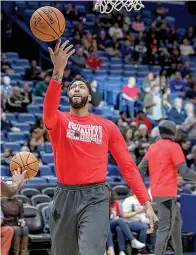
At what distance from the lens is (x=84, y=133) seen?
19.1ft

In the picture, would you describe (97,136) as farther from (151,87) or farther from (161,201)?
(151,87)

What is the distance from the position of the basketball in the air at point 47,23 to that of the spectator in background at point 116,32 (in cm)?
1420

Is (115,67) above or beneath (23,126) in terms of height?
above

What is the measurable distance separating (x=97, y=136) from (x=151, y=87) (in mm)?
12147

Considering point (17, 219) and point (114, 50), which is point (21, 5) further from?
point (17, 219)

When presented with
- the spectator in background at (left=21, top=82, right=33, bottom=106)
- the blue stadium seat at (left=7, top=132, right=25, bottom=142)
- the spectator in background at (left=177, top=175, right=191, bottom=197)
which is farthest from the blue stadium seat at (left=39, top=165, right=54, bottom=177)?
the spectator in background at (left=177, top=175, right=191, bottom=197)

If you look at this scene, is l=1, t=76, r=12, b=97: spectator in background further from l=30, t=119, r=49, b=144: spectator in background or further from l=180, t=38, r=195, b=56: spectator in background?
l=180, t=38, r=195, b=56: spectator in background

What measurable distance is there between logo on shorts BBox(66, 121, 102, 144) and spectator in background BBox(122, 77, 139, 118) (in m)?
11.2

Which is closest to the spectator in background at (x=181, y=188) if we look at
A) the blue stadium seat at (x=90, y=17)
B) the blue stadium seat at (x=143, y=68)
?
the blue stadium seat at (x=143, y=68)

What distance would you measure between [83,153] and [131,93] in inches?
464

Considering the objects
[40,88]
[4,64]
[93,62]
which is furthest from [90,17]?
[40,88]

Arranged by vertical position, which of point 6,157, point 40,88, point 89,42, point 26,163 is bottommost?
point 6,157

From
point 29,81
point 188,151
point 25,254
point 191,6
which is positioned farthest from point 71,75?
point 25,254

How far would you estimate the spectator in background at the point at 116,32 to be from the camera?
20.3 metres
